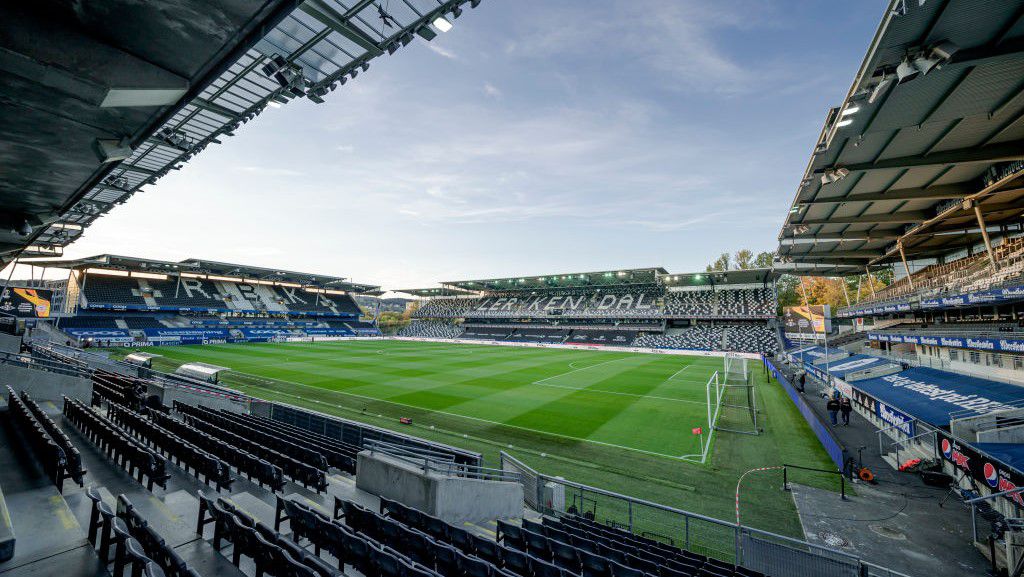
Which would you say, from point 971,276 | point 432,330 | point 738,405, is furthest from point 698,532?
point 432,330

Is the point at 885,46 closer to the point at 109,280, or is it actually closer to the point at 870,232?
the point at 870,232

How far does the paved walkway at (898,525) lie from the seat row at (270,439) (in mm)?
10654

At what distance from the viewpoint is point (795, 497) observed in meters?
10.7

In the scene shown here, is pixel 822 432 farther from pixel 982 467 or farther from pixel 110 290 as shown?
pixel 110 290

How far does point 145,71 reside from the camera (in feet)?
13.5

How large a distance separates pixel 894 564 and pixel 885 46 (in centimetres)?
1048

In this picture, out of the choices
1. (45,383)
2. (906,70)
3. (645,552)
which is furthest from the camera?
(45,383)

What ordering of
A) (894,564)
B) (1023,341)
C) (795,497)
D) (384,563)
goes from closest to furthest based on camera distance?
(384,563) → (894,564) → (795,497) → (1023,341)

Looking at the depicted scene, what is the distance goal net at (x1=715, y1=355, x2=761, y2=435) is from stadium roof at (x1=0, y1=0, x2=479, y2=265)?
18.3 m

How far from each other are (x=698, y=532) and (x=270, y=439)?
32.9 feet

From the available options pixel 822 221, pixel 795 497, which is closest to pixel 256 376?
pixel 795 497

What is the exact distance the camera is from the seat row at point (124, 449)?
627cm

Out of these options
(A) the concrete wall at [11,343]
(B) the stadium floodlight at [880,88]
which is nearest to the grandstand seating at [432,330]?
(A) the concrete wall at [11,343]

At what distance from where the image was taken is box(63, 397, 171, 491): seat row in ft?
20.6
